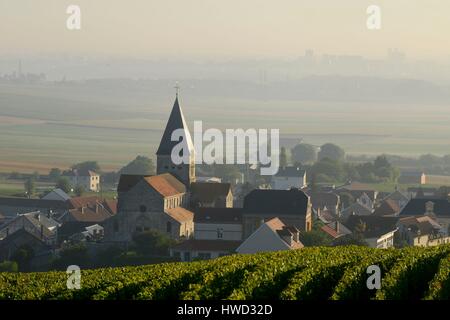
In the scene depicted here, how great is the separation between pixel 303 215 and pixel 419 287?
186 feet

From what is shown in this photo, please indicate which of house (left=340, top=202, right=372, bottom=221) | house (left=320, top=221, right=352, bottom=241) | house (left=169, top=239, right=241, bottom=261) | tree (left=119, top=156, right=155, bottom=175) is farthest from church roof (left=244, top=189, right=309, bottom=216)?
tree (left=119, top=156, right=155, bottom=175)

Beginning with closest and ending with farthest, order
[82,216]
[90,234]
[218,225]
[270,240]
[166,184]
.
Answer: [270,240] < [218,225] < [166,184] < [90,234] < [82,216]

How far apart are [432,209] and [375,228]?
13.4 m

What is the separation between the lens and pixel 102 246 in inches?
3248

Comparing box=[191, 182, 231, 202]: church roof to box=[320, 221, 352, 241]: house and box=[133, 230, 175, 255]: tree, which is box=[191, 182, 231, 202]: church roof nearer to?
box=[320, 221, 352, 241]: house

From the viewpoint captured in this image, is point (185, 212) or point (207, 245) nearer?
point (207, 245)

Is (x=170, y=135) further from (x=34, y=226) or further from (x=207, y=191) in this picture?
(x=34, y=226)

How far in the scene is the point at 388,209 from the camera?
12106 centimetres

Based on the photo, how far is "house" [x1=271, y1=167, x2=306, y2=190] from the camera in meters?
155

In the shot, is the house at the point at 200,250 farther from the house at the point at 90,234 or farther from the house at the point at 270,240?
the house at the point at 90,234

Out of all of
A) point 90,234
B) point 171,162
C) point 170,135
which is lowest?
point 90,234

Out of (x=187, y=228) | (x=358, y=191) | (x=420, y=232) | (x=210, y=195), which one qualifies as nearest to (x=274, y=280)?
(x=187, y=228)
